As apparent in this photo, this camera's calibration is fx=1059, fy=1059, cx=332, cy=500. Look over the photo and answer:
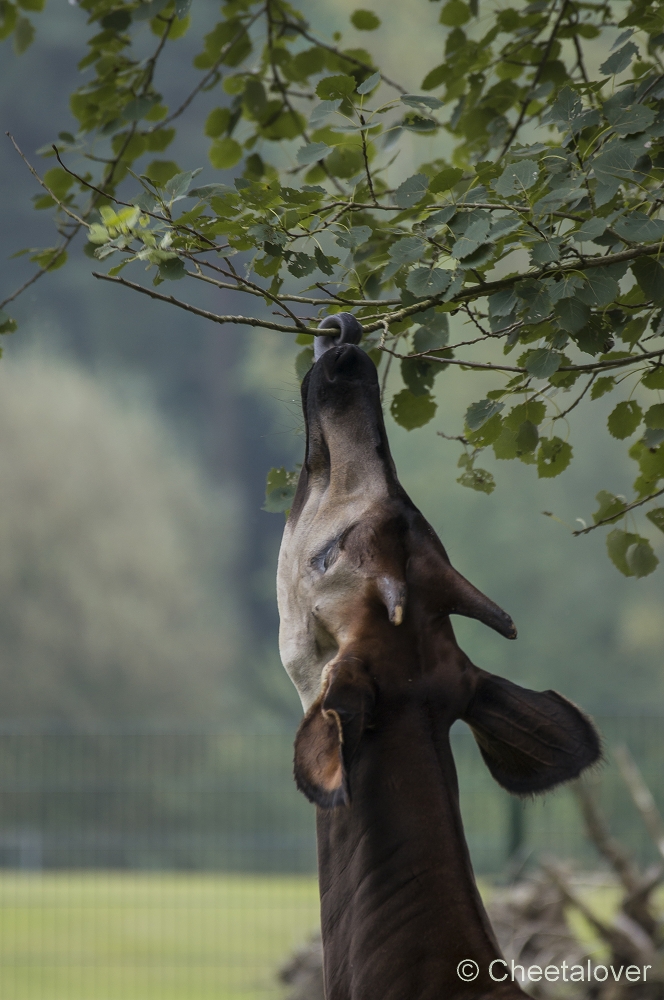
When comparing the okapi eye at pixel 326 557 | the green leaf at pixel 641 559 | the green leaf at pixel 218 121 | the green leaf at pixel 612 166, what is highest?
the green leaf at pixel 218 121

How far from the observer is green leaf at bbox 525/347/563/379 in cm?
172

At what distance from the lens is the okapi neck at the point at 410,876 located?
152cm

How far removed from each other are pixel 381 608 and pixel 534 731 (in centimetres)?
30

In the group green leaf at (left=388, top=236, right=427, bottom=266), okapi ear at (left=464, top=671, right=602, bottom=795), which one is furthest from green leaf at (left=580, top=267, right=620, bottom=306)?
okapi ear at (left=464, top=671, right=602, bottom=795)

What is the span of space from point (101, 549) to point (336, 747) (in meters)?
23.8

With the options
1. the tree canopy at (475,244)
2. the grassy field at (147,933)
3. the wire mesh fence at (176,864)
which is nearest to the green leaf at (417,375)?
the tree canopy at (475,244)

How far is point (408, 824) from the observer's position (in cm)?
155

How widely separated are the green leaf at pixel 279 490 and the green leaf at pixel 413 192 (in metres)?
0.59

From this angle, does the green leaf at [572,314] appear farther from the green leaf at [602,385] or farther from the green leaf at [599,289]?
the green leaf at [602,385]

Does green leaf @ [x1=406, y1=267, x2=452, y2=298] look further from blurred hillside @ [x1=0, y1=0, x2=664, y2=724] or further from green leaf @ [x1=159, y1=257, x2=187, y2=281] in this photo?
blurred hillside @ [x1=0, y1=0, x2=664, y2=724]

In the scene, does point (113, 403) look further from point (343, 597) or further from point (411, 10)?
point (343, 597)

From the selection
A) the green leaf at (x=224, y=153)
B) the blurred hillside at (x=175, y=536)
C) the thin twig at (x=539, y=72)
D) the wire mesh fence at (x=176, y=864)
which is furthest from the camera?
the blurred hillside at (x=175, y=536)

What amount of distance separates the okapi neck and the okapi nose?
582mm

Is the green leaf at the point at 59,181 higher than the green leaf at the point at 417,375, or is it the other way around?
the green leaf at the point at 59,181
